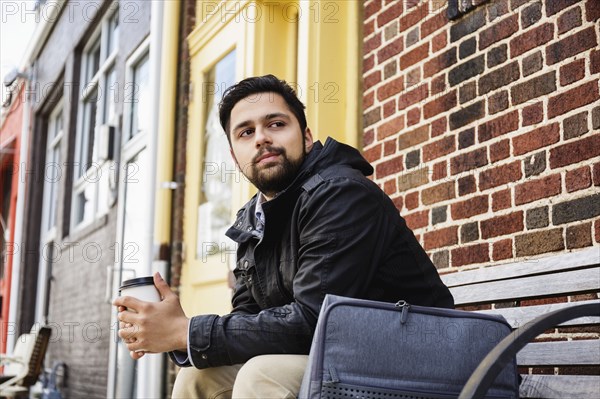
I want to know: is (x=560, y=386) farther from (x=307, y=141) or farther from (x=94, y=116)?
(x=94, y=116)

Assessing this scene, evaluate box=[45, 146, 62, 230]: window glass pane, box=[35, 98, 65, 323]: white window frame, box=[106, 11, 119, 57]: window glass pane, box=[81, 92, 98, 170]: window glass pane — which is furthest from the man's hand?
box=[45, 146, 62, 230]: window glass pane

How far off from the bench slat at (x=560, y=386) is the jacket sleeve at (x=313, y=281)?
1.91 ft

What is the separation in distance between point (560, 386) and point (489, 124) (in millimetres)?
1093

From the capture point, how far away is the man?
1.97 meters

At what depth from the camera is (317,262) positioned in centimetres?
199

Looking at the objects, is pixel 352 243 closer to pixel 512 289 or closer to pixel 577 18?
pixel 512 289

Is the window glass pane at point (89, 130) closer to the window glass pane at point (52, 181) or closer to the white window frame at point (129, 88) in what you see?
the window glass pane at point (52, 181)

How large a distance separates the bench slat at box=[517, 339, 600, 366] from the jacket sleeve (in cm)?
63

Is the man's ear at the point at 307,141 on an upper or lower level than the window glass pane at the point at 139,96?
lower

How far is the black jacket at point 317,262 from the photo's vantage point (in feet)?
6.50

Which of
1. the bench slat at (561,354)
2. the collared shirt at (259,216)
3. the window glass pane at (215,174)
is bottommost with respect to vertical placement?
the bench slat at (561,354)

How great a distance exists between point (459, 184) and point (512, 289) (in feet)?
2.20

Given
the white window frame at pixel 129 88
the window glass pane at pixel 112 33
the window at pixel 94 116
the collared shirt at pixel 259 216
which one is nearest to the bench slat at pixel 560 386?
the collared shirt at pixel 259 216

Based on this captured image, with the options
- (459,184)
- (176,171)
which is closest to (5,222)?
(176,171)
